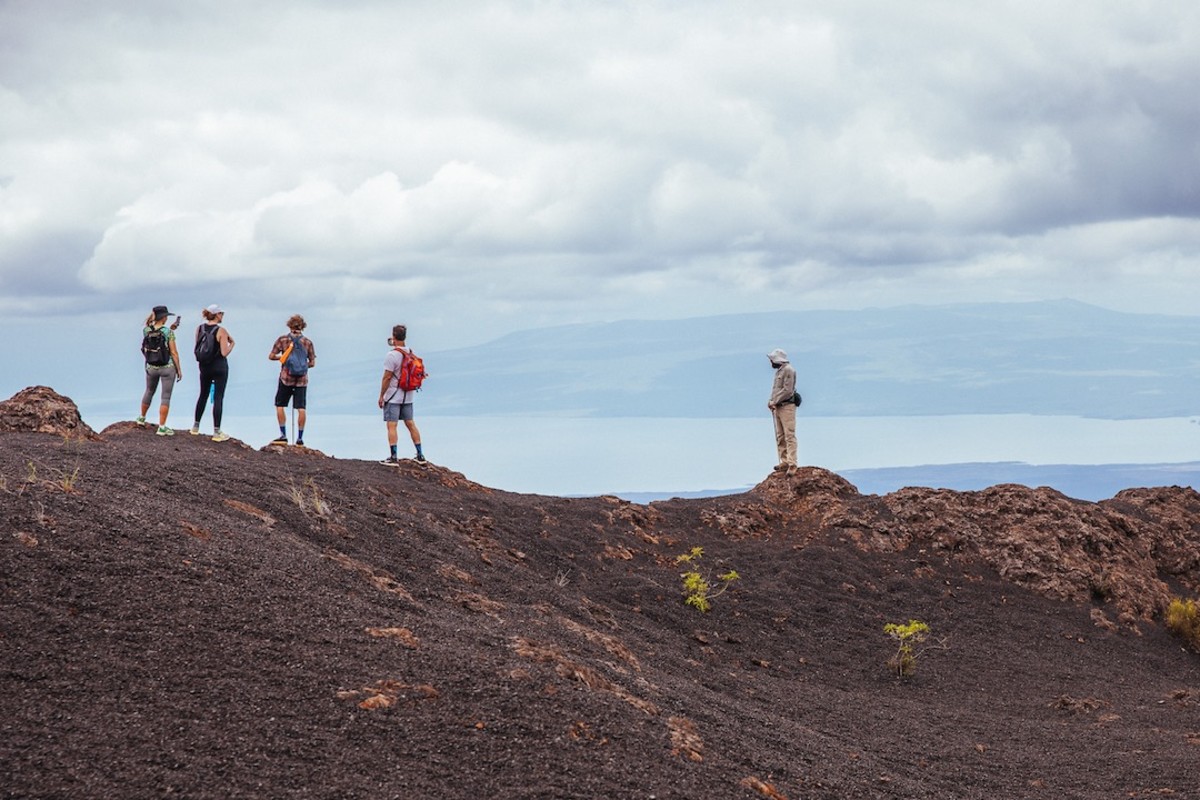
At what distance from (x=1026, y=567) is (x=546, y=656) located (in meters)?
Result: 12.1

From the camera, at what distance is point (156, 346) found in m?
17.3

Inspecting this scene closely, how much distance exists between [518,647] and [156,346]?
1025cm

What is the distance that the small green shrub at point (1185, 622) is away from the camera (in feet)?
58.3

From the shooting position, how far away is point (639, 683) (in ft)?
31.7

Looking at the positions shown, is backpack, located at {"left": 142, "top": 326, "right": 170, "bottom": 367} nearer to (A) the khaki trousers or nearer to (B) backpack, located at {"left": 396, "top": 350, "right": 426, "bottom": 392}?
(B) backpack, located at {"left": 396, "top": 350, "right": 426, "bottom": 392}

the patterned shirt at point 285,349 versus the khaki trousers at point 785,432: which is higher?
the patterned shirt at point 285,349

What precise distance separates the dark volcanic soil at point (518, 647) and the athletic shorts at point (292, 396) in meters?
0.90

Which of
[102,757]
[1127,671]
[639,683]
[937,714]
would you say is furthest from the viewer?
[1127,671]

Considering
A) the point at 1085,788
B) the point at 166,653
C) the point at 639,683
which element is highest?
the point at 166,653

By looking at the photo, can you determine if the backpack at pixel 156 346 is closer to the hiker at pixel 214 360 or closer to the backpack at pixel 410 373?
the hiker at pixel 214 360

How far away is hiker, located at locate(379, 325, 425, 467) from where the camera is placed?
17.6m

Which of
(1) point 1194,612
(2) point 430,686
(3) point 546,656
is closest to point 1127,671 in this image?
(1) point 1194,612

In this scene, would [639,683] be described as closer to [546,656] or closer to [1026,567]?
[546,656]

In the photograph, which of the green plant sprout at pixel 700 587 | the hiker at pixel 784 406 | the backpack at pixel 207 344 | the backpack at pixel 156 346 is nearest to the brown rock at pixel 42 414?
the backpack at pixel 156 346
